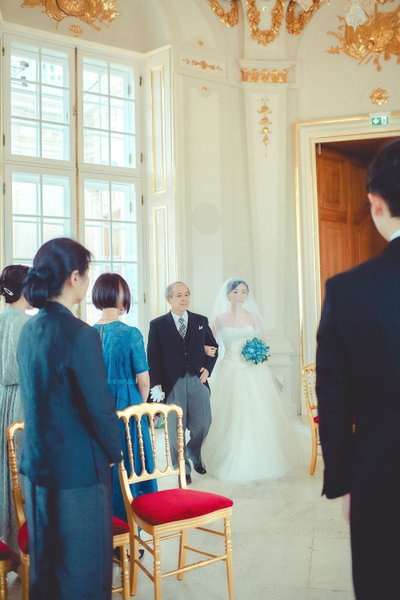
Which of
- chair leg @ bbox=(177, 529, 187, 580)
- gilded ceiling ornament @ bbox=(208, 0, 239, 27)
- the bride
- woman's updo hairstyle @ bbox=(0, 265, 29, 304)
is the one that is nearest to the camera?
chair leg @ bbox=(177, 529, 187, 580)

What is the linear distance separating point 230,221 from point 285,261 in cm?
87

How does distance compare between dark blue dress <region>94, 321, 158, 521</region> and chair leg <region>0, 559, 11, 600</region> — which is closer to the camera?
chair leg <region>0, 559, 11, 600</region>

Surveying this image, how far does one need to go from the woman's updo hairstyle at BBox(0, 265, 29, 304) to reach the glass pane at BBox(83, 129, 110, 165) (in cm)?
363

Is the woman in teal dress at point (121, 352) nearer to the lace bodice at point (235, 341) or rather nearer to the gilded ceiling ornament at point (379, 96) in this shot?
the lace bodice at point (235, 341)

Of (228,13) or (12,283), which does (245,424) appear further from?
(228,13)

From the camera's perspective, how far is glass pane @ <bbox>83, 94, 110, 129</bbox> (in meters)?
6.61

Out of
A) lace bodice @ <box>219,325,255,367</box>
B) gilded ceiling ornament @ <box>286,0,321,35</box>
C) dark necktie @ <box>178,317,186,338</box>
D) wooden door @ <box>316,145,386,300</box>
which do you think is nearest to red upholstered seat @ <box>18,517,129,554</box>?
dark necktie @ <box>178,317,186,338</box>

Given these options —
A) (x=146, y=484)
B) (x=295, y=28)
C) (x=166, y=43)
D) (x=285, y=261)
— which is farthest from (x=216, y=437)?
(x=295, y=28)

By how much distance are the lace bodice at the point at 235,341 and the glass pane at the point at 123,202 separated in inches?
85.2

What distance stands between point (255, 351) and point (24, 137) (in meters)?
3.34

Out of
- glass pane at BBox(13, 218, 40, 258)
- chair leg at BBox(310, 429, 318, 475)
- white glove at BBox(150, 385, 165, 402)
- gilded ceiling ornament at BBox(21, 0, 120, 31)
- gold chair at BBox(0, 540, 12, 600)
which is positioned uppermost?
gilded ceiling ornament at BBox(21, 0, 120, 31)

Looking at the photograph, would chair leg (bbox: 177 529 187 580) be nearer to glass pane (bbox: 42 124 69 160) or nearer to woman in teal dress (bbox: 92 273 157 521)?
woman in teal dress (bbox: 92 273 157 521)

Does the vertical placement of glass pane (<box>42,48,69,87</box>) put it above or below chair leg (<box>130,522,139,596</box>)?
above

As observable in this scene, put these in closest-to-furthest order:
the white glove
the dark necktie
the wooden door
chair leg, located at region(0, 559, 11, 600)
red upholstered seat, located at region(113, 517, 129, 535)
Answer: chair leg, located at region(0, 559, 11, 600) < red upholstered seat, located at region(113, 517, 129, 535) < the white glove < the dark necktie < the wooden door
